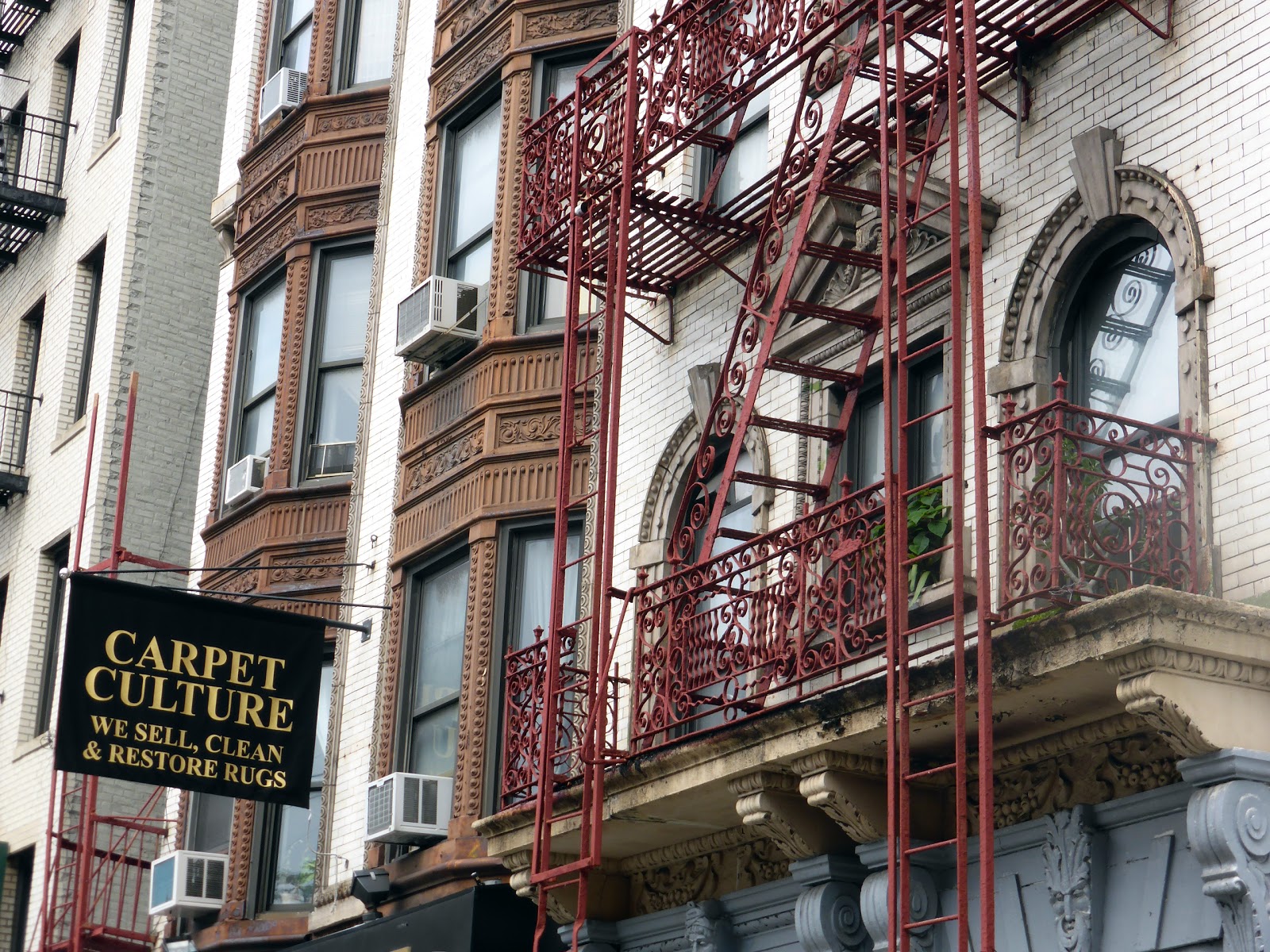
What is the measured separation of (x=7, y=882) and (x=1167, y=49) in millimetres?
18173

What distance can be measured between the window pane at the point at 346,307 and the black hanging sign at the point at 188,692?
448 centimetres

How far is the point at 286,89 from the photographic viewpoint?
21516 millimetres

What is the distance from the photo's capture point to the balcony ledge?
9.16 metres

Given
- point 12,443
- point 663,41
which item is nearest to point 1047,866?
point 663,41

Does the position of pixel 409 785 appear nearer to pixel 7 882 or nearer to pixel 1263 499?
pixel 1263 499

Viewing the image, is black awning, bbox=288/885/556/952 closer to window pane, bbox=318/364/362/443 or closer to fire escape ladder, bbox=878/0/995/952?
fire escape ladder, bbox=878/0/995/952

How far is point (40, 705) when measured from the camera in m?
24.9

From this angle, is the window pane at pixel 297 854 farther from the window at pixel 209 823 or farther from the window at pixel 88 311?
the window at pixel 88 311

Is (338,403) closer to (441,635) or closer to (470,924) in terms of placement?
(441,635)

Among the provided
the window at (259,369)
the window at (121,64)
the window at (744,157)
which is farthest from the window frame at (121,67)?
the window at (744,157)

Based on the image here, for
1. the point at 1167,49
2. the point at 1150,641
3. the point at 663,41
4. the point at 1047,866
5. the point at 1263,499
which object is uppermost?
the point at 663,41

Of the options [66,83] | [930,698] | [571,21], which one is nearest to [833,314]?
[930,698]

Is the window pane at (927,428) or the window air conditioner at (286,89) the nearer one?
the window pane at (927,428)

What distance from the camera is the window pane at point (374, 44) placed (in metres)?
21.3
